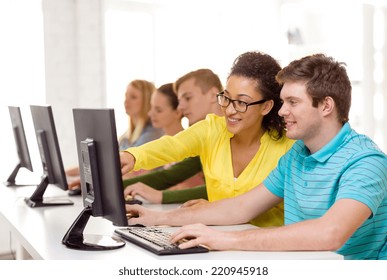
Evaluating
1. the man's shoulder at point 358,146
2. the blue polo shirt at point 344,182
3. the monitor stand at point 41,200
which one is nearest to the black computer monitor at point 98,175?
the blue polo shirt at point 344,182

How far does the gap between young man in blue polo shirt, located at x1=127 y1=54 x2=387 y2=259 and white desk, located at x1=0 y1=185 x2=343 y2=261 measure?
0.13 ft

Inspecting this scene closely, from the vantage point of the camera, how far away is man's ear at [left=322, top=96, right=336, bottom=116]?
168cm

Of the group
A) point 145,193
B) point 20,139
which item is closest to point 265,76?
point 145,193

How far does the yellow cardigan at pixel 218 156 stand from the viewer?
Result: 203cm

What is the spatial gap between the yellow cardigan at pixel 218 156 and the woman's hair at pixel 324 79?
0.39 m

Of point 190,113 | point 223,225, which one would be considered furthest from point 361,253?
point 190,113

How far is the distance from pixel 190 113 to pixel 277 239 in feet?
4.98

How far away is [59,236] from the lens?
1763 mm

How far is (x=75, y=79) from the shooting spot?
15.5 feet

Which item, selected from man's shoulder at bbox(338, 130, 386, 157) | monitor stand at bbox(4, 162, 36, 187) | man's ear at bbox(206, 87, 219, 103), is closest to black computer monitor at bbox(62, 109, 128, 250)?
man's shoulder at bbox(338, 130, 386, 157)

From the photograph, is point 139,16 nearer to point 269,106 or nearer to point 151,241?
point 269,106

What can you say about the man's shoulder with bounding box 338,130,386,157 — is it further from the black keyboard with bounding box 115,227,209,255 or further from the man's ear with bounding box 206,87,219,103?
the man's ear with bounding box 206,87,219,103
